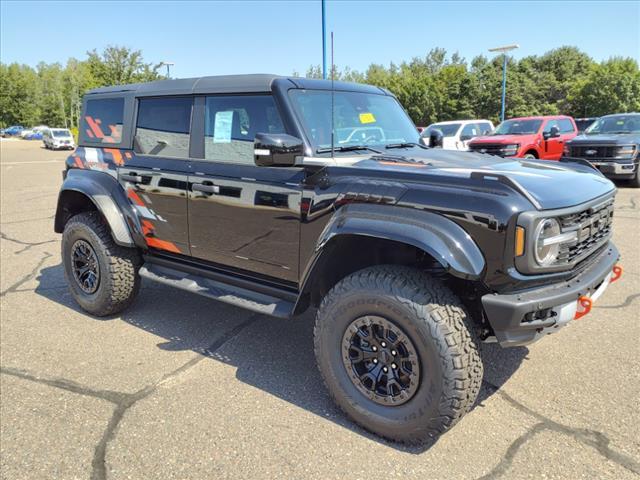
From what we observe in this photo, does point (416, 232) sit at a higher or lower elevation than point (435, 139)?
lower

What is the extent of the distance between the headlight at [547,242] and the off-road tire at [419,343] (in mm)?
449

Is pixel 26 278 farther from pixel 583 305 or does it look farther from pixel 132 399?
pixel 583 305

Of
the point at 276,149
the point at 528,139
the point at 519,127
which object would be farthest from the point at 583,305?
the point at 519,127

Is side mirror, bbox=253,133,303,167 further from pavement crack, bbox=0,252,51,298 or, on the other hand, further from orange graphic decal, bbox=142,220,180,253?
pavement crack, bbox=0,252,51,298

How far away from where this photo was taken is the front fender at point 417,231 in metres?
2.30

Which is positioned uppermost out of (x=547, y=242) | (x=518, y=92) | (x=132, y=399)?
(x=518, y=92)

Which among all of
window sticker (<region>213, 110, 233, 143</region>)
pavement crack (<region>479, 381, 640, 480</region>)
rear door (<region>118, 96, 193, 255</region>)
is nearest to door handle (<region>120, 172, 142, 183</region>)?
rear door (<region>118, 96, 193, 255</region>)

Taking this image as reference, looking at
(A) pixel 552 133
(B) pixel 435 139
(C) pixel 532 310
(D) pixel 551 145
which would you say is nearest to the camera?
(C) pixel 532 310

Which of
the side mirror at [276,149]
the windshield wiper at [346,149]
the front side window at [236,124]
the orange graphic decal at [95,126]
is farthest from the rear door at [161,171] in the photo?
the windshield wiper at [346,149]

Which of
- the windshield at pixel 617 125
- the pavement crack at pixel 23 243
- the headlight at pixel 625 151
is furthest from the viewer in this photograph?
the windshield at pixel 617 125

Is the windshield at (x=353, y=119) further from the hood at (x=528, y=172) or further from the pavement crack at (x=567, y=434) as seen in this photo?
the pavement crack at (x=567, y=434)

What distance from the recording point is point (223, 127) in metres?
3.49

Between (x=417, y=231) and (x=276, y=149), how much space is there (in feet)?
3.05

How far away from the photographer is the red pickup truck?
12375mm
